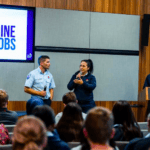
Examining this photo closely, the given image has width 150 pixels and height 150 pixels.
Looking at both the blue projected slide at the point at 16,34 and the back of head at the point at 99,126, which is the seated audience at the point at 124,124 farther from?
the blue projected slide at the point at 16,34

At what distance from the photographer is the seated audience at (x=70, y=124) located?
9.13ft

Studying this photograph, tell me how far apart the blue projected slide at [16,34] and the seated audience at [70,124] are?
3342mm

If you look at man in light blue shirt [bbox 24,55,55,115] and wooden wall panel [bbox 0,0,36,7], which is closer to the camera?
man in light blue shirt [bbox 24,55,55,115]

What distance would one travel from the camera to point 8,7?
5.86m

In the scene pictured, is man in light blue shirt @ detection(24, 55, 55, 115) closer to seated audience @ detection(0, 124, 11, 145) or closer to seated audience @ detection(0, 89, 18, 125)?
seated audience @ detection(0, 89, 18, 125)

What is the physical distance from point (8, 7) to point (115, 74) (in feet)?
8.41

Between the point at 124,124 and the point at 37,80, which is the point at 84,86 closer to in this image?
the point at 37,80

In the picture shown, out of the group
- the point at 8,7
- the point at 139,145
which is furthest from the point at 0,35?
the point at 139,145

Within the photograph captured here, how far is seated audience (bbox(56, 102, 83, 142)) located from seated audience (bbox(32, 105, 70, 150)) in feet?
2.24

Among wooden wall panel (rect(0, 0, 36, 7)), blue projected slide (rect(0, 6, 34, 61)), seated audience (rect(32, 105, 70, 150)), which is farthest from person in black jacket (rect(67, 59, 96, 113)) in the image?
seated audience (rect(32, 105, 70, 150))

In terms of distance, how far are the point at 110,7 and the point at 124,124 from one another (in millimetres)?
4170

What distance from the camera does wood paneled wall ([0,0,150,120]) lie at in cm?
604

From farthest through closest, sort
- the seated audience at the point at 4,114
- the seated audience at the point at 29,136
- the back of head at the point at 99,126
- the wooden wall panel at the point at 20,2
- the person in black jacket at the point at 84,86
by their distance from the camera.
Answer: the wooden wall panel at the point at 20,2 → the person in black jacket at the point at 84,86 → the seated audience at the point at 4,114 → the back of head at the point at 99,126 → the seated audience at the point at 29,136

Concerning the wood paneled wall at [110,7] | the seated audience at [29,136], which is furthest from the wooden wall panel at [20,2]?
the seated audience at [29,136]
